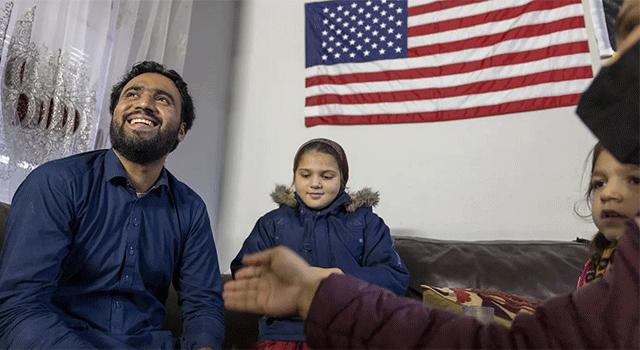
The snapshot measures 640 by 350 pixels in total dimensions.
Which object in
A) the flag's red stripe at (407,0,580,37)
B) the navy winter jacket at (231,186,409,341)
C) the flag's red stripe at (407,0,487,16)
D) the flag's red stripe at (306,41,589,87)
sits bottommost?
the navy winter jacket at (231,186,409,341)

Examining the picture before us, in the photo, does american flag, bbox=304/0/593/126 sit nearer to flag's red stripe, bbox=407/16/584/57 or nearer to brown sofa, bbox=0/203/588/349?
flag's red stripe, bbox=407/16/584/57

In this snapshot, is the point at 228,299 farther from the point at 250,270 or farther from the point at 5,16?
the point at 5,16

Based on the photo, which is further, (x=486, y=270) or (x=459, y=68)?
(x=459, y=68)

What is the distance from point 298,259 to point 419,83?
225cm

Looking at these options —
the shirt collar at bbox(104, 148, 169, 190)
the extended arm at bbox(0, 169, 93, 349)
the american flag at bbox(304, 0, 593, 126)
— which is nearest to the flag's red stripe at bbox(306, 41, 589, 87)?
the american flag at bbox(304, 0, 593, 126)

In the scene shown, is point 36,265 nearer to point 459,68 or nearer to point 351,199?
point 351,199

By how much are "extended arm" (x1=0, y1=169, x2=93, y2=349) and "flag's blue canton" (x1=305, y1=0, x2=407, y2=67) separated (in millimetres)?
1897

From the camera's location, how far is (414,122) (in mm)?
2680

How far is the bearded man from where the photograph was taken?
1.14m

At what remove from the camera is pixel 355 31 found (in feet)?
9.38

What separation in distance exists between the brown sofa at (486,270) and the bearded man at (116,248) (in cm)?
36

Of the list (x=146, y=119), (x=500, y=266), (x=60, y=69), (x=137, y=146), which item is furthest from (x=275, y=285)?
(x=60, y=69)

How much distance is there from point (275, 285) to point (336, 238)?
1223 mm

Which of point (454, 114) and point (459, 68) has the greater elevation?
point (459, 68)
